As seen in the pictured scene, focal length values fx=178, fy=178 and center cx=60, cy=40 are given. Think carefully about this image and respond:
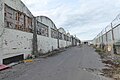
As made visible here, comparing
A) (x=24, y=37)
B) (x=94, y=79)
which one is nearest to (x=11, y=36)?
(x=24, y=37)

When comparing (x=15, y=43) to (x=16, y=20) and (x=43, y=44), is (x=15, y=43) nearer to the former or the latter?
(x=16, y=20)

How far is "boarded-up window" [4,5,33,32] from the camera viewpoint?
1348cm

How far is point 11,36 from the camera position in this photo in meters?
13.6

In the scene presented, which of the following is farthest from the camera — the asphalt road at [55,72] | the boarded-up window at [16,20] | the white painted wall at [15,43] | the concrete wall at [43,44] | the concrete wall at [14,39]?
the concrete wall at [43,44]

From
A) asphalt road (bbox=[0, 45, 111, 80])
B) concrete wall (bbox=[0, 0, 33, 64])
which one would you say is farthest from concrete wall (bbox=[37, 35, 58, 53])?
asphalt road (bbox=[0, 45, 111, 80])

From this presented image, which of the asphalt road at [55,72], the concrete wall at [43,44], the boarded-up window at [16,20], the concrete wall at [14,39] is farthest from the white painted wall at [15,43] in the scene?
the concrete wall at [43,44]

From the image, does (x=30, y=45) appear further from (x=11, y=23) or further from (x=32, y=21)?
(x=11, y=23)

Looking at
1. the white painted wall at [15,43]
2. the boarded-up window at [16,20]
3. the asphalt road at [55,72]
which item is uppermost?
the boarded-up window at [16,20]

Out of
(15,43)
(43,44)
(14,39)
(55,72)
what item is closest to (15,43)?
(15,43)

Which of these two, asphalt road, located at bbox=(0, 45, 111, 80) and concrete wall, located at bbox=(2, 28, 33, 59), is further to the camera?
concrete wall, located at bbox=(2, 28, 33, 59)

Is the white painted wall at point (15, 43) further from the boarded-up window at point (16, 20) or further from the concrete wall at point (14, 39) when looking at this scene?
the boarded-up window at point (16, 20)

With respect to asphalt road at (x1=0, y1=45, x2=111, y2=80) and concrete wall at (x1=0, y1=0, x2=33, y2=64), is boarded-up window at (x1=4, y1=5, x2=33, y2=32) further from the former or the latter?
asphalt road at (x1=0, y1=45, x2=111, y2=80)

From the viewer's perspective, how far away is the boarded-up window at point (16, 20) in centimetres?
1348

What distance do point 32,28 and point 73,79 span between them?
14144 millimetres
